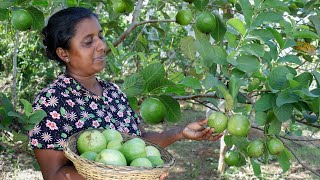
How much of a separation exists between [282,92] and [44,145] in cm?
79

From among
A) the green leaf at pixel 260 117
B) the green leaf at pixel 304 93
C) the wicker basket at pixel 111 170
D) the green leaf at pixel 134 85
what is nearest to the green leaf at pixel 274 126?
the green leaf at pixel 260 117

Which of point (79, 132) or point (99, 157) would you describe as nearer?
point (99, 157)

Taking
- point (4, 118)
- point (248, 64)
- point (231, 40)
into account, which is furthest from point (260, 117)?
point (4, 118)

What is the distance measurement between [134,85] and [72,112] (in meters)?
0.25

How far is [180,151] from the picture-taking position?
492cm

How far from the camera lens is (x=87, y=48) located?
155 cm

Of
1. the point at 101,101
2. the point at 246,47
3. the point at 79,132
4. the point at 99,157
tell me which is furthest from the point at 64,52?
the point at 246,47

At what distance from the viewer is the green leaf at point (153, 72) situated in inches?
54.6

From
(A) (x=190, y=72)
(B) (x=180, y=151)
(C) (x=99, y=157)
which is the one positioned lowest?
(B) (x=180, y=151)

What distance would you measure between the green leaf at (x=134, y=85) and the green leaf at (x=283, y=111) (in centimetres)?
52

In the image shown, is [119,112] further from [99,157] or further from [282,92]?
[282,92]

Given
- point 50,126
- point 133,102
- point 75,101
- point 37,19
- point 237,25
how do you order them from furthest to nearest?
point 133,102, point 37,19, point 75,101, point 50,126, point 237,25

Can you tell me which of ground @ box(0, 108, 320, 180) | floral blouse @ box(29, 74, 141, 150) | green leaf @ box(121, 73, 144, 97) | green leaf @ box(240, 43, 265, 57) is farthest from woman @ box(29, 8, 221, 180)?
ground @ box(0, 108, 320, 180)

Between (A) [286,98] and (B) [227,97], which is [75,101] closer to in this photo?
(B) [227,97]
